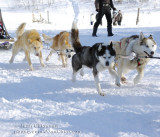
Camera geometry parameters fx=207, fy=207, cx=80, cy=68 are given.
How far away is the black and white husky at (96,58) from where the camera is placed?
287cm

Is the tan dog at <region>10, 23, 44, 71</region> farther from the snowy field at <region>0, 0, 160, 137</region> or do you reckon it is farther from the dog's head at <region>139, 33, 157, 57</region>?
the dog's head at <region>139, 33, 157, 57</region>

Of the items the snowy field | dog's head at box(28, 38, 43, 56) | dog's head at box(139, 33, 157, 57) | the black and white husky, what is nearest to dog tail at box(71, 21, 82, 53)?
the black and white husky

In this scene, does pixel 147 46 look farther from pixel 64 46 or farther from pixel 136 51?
pixel 64 46

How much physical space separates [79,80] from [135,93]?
1.09 meters

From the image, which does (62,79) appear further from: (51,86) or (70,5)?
(70,5)

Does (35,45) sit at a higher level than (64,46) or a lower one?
higher

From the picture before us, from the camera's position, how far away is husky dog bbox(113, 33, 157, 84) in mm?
2969

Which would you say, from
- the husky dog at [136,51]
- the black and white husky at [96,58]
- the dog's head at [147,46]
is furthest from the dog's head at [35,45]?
the dog's head at [147,46]

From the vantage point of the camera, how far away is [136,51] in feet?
10.3

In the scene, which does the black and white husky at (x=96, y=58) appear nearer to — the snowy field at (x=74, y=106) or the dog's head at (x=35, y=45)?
the snowy field at (x=74, y=106)

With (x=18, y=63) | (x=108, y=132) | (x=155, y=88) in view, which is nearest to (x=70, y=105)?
(x=108, y=132)

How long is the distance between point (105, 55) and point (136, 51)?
1.94 ft

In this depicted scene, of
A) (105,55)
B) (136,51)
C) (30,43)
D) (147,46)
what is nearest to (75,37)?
(105,55)

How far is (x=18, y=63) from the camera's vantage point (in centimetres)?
508
